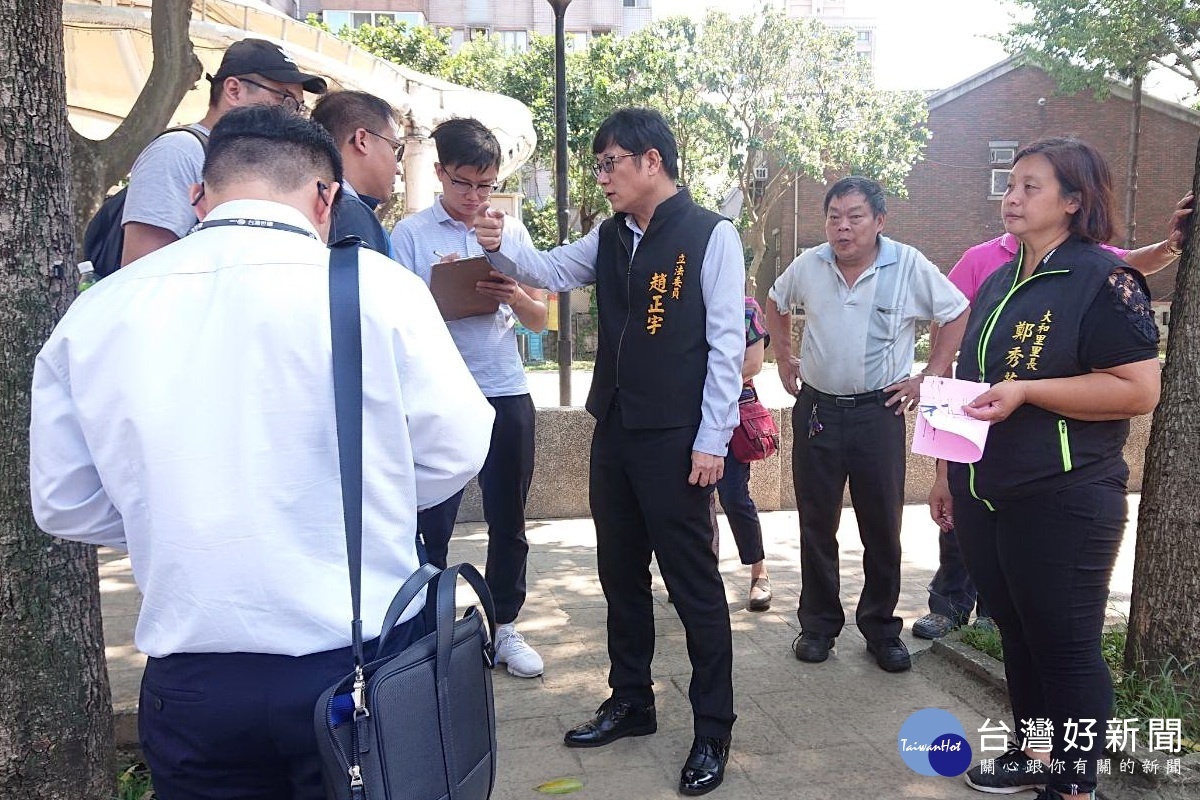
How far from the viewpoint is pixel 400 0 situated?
40562 mm

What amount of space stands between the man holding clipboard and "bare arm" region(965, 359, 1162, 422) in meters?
1.82

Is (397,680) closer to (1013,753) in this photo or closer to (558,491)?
(1013,753)

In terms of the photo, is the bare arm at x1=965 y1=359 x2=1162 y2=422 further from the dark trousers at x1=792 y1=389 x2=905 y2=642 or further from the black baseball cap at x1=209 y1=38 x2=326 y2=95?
the black baseball cap at x1=209 y1=38 x2=326 y2=95

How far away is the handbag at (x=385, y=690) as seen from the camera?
152 cm

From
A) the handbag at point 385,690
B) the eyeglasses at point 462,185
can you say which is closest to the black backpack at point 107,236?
the eyeglasses at point 462,185

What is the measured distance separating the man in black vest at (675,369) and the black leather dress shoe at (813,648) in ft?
3.67

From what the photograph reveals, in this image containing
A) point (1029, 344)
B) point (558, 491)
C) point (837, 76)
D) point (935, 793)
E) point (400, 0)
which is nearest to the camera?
point (1029, 344)

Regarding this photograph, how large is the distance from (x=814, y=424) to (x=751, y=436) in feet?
2.09

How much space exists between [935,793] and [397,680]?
228 cm

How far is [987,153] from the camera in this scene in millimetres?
30203

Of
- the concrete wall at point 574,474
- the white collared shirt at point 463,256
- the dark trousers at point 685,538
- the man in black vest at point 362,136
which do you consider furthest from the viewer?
the concrete wall at point 574,474

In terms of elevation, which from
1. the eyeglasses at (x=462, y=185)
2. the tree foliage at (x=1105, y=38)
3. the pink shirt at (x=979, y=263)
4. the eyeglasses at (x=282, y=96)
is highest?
the tree foliage at (x=1105, y=38)

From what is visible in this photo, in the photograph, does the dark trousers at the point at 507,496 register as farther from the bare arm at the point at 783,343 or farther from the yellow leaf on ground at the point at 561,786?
the bare arm at the point at 783,343

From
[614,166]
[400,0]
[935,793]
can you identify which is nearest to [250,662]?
[614,166]
